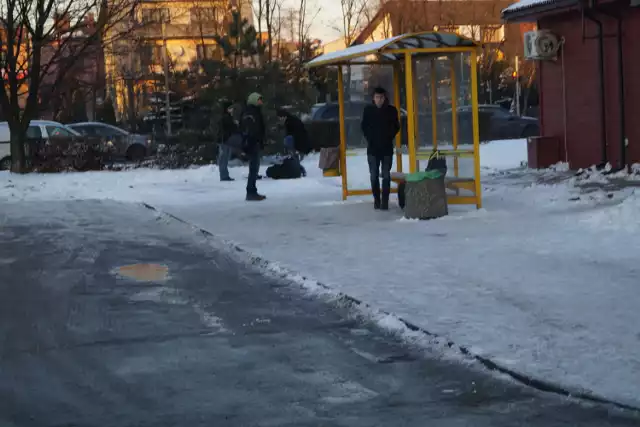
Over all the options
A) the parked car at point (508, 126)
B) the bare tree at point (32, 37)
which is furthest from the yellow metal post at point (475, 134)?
the parked car at point (508, 126)

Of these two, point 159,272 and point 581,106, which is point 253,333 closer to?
point 159,272

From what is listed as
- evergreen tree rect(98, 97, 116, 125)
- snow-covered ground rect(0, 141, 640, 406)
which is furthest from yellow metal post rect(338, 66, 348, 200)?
evergreen tree rect(98, 97, 116, 125)

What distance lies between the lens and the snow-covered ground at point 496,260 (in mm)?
7039

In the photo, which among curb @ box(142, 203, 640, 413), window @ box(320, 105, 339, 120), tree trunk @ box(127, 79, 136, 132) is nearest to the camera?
Answer: curb @ box(142, 203, 640, 413)

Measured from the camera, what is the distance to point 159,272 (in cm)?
1093

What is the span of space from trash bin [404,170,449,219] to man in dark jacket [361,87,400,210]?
1179 mm

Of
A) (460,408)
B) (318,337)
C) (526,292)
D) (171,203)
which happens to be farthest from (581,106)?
(460,408)

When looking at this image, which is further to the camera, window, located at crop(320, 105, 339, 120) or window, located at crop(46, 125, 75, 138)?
window, located at crop(320, 105, 339, 120)

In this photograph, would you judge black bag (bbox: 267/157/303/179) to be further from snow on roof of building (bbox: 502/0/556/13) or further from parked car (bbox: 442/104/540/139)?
parked car (bbox: 442/104/540/139)

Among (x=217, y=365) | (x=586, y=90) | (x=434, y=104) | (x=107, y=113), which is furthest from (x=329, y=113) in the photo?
(x=107, y=113)

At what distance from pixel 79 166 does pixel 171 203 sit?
36.3 ft

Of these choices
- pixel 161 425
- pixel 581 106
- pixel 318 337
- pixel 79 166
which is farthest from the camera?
pixel 79 166

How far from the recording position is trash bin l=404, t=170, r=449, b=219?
46.1 feet

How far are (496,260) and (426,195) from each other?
11.8 feet
